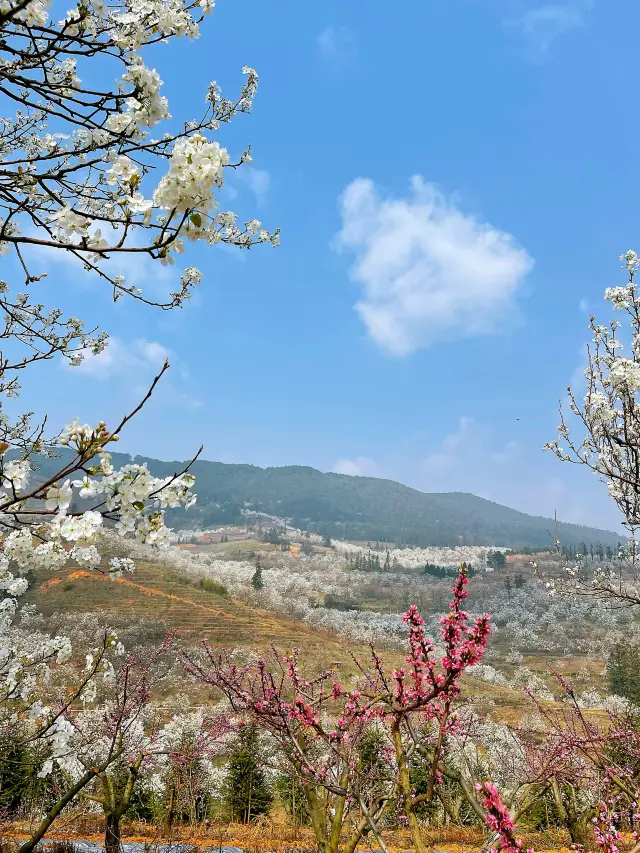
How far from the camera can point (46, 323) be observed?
4.76 meters

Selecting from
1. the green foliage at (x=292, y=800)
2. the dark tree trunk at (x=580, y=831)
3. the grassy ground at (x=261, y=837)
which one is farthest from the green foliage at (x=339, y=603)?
the dark tree trunk at (x=580, y=831)

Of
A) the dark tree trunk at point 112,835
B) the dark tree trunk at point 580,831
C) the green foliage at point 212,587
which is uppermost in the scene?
the dark tree trunk at point 112,835

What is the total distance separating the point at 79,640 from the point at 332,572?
13349cm

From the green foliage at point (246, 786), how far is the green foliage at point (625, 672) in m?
37.5

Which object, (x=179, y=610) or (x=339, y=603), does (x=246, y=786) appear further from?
(x=339, y=603)

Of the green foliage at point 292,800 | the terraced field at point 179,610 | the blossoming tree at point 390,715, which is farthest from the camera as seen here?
the terraced field at point 179,610

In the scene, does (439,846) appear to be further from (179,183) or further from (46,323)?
(179,183)

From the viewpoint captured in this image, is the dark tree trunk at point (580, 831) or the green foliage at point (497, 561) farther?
the green foliage at point (497, 561)

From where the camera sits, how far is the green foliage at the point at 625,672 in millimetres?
42244

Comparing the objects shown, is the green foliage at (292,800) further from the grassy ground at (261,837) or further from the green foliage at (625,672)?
the green foliage at (625,672)

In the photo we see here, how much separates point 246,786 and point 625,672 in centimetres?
4873

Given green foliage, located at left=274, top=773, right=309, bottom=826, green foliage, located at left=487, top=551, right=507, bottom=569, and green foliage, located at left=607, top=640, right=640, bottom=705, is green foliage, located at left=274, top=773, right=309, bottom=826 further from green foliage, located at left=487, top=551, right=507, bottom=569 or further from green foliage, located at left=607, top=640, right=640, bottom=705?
green foliage, located at left=487, top=551, right=507, bottom=569

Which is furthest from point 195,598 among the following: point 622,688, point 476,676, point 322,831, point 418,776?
point 322,831

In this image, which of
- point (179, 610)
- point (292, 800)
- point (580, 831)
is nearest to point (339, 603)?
point (179, 610)
